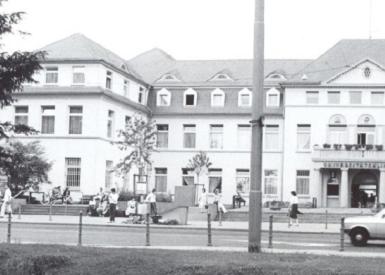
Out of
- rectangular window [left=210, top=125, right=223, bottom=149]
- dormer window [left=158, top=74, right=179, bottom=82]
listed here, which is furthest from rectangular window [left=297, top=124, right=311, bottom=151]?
dormer window [left=158, top=74, right=179, bottom=82]

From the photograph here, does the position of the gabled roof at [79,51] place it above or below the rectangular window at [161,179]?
above

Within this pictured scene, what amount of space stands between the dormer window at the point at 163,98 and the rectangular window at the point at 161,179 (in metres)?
5.69

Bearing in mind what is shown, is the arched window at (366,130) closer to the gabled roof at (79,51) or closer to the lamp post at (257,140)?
the gabled roof at (79,51)

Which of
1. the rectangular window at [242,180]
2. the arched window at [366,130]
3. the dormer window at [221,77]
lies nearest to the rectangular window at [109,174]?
the rectangular window at [242,180]

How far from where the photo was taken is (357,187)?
56031 millimetres

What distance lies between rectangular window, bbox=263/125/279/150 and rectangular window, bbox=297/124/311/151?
8.60ft

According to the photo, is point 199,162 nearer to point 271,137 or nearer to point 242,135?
point 242,135

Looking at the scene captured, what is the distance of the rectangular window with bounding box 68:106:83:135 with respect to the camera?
49.4 metres

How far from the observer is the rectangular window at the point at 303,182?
55.6 meters

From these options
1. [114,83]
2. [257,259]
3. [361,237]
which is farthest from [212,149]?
[257,259]

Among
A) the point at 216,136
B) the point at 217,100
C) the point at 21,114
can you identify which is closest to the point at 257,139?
the point at 21,114

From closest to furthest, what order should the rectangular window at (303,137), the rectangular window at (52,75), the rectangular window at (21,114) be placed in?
the rectangular window at (52,75) → the rectangular window at (21,114) → the rectangular window at (303,137)

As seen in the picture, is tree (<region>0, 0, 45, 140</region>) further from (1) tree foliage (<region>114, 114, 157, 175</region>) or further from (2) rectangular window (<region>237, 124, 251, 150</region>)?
(2) rectangular window (<region>237, 124, 251, 150</region>)

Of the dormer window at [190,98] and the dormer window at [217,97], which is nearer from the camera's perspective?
the dormer window at [217,97]
